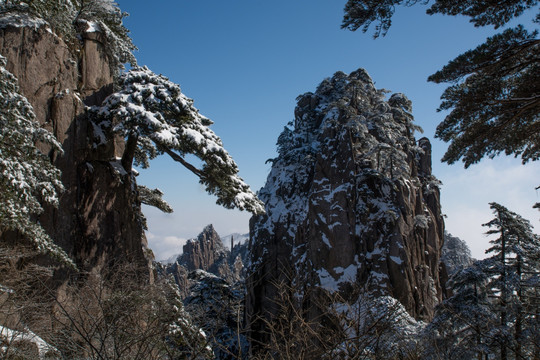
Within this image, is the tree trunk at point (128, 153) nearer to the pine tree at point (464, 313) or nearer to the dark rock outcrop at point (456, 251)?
the pine tree at point (464, 313)

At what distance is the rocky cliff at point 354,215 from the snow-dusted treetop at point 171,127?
33.7ft

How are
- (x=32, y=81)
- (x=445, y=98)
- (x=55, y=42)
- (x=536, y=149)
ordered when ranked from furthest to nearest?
(x=55, y=42) → (x=32, y=81) → (x=536, y=149) → (x=445, y=98)

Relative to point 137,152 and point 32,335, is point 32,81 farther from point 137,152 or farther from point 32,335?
point 32,335

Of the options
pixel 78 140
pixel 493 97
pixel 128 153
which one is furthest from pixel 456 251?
pixel 78 140

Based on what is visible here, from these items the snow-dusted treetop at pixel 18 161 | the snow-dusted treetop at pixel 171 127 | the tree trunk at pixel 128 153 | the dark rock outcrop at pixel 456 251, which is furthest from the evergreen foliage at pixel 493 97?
the dark rock outcrop at pixel 456 251

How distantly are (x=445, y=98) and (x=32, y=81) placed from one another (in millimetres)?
11301

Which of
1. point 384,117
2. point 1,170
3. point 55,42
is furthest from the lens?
point 384,117

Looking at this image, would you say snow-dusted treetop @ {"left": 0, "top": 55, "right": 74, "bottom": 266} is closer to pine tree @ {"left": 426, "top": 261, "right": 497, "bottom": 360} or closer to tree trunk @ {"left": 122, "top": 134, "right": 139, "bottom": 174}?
tree trunk @ {"left": 122, "top": 134, "right": 139, "bottom": 174}

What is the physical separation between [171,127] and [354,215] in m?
18.6

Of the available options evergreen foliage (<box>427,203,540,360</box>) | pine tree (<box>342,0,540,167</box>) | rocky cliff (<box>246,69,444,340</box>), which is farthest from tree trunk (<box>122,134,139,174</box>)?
→ evergreen foliage (<box>427,203,540,360</box>)

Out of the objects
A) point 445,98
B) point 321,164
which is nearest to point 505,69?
point 445,98

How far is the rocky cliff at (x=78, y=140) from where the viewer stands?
9.14 meters

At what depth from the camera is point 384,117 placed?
89.2 ft

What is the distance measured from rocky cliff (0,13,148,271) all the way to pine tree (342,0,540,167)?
8.98 metres
